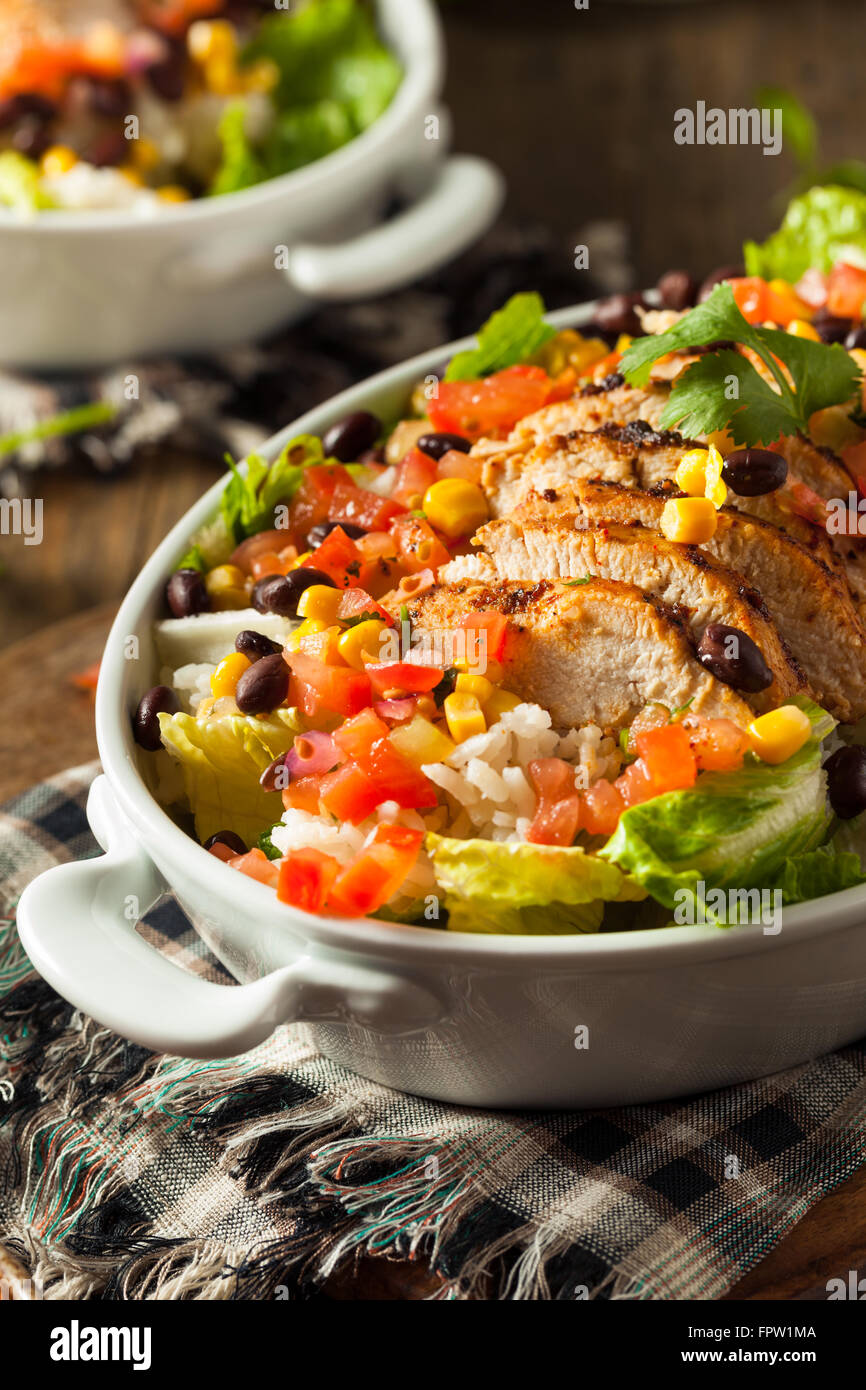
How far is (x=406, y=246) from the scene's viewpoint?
688 cm

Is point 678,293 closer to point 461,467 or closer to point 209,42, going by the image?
point 461,467

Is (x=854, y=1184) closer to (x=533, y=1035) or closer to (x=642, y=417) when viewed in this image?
(x=533, y=1035)

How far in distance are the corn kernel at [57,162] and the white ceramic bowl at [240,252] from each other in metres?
0.51

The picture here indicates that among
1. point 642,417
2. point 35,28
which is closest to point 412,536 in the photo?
point 642,417

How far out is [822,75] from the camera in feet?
32.2

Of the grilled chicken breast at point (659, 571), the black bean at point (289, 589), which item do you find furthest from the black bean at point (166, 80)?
the grilled chicken breast at point (659, 571)

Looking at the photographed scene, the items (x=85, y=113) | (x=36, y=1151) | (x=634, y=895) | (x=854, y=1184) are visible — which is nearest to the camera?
(x=634, y=895)

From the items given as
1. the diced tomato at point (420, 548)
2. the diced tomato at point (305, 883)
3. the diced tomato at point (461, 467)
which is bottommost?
the diced tomato at point (305, 883)

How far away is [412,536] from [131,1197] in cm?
210

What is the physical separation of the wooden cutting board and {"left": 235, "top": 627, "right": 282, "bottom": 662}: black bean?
1509 mm

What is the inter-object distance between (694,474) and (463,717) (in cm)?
104

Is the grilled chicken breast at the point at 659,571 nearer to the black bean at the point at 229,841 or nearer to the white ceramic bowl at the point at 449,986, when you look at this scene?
the white ceramic bowl at the point at 449,986

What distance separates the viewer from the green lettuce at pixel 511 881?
352 cm

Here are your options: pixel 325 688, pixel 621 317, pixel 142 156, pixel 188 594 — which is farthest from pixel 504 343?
pixel 142 156
